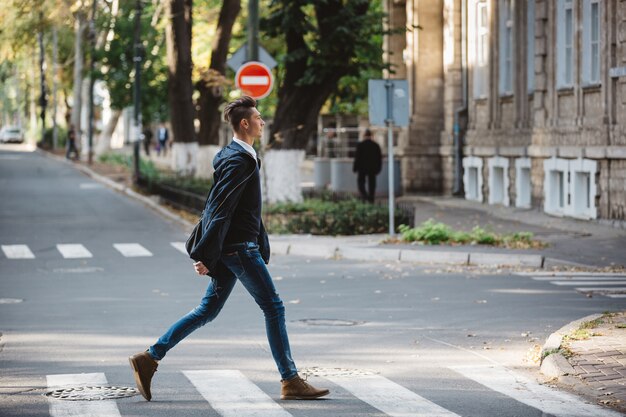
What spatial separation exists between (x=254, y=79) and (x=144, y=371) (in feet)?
50.9

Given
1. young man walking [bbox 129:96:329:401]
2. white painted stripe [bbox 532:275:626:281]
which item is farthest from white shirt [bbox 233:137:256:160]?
white painted stripe [bbox 532:275:626:281]

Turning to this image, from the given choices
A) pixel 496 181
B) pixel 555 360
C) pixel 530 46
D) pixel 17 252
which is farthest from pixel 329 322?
pixel 496 181

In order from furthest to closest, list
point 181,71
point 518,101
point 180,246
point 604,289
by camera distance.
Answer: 1. point 181,71
2. point 518,101
3. point 180,246
4. point 604,289

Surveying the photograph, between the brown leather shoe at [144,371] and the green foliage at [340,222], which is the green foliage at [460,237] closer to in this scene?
the green foliage at [340,222]

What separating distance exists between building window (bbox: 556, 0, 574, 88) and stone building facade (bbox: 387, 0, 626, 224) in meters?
0.02

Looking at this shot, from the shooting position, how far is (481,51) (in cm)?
3400

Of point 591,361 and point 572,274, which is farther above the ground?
point 591,361

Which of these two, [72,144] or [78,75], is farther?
[72,144]

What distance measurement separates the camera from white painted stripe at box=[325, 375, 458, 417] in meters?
8.31

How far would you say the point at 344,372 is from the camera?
392 inches

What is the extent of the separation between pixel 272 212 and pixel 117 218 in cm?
517

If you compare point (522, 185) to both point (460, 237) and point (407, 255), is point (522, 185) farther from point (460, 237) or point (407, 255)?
point (407, 255)

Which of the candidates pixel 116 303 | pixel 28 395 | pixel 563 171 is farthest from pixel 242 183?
pixel 563 171

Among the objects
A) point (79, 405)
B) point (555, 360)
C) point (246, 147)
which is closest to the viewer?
point (79, 405)
